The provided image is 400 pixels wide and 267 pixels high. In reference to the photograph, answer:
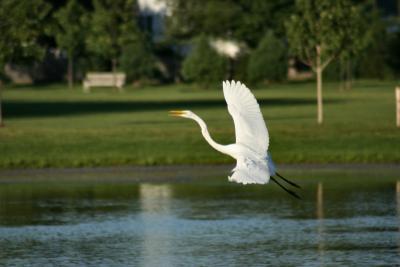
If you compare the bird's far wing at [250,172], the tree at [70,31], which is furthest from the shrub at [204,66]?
the bird's far wing at [250,172]

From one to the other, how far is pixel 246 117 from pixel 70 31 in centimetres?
6948

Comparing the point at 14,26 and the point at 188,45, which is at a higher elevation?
the point at 14,26

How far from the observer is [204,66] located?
7931 cm

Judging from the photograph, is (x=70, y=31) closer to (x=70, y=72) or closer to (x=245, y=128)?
(x=70, y=72)

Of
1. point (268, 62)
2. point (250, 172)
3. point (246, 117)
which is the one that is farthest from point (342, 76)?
point (250, 172)

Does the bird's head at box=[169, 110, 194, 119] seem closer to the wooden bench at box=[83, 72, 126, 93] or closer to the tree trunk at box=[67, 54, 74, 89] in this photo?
the wooden bench at box=[83, 72, 126, 93]

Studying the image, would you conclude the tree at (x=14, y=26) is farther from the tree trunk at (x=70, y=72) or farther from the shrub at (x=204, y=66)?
the tree trunk at (x=70, y=72)

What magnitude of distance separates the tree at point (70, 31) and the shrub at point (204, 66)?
9953 millimetres

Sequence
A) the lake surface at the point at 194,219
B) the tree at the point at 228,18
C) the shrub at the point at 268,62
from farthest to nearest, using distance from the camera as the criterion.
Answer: the tree at the point at 228,18 → the shrub at the point at 268,62 → the lake surface at the point at 194,219

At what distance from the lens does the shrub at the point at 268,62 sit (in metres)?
84.1

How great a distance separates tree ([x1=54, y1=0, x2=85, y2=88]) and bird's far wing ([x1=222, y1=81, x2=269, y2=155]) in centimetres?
6658

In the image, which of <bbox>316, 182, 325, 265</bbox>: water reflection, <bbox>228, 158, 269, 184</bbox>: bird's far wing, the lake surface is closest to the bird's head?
<bbox>228, 158, 269, 184</bbox>: bird's far wing

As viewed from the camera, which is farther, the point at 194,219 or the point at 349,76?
the point at 349,76

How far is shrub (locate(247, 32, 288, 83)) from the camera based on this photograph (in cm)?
8406
